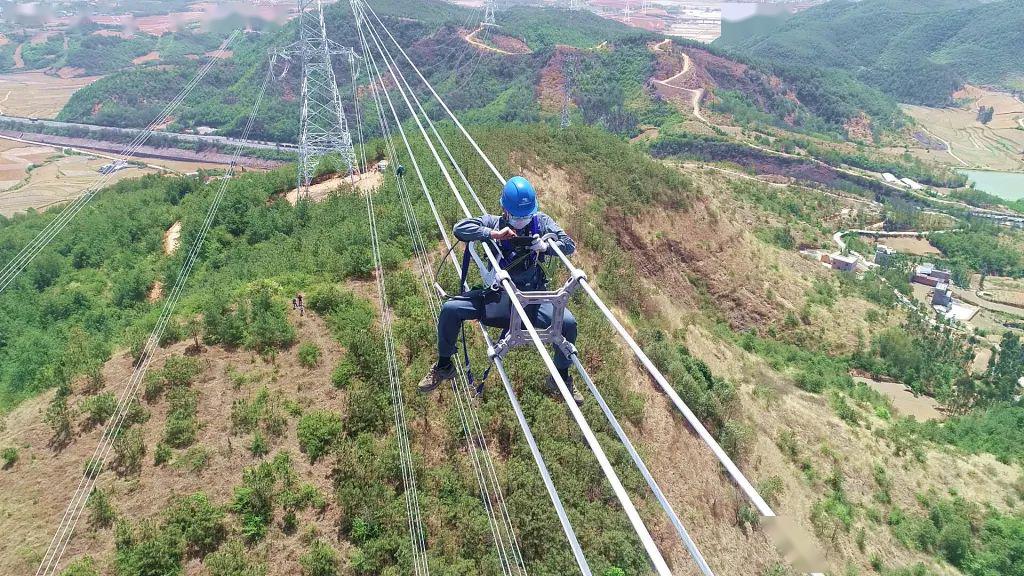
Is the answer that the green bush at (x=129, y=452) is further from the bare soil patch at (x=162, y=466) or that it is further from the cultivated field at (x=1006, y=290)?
the cultivated field at (x=1006, y=290)

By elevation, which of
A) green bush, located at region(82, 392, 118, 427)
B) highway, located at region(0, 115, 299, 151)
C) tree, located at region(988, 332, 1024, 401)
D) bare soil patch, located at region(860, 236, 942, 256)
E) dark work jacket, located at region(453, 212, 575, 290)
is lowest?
bare soil patch, located at region(860, 236, 942, 256)

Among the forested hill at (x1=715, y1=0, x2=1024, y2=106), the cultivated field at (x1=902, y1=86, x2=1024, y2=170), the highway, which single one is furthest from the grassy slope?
the forested hill at (x1=715, y1=0, x2=1024, y2=106)

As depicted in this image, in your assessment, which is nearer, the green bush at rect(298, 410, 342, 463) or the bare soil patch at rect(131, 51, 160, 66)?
the green bush at rect(298, 410, 342, 463)

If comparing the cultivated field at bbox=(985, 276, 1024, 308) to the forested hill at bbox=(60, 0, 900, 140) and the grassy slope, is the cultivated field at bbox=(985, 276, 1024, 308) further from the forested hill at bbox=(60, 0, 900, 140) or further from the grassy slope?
the forested hill at bbox=(60, 0, 900, 140)

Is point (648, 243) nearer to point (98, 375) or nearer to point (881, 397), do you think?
point (881, 397)

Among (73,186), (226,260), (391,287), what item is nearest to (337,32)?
(73,186)

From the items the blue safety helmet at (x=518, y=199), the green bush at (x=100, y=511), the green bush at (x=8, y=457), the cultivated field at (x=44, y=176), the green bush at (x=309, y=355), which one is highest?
the blue safety helmet at (x=518, y=199)

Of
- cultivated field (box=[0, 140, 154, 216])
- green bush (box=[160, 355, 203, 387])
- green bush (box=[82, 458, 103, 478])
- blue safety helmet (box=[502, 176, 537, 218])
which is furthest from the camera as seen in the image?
cultivated field (box=[0, 140, 154, 216])

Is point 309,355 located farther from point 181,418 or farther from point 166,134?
point 166,134

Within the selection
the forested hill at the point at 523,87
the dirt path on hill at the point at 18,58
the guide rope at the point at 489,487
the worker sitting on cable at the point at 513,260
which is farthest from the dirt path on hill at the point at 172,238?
the dirt path on hill at the point at 18,58
